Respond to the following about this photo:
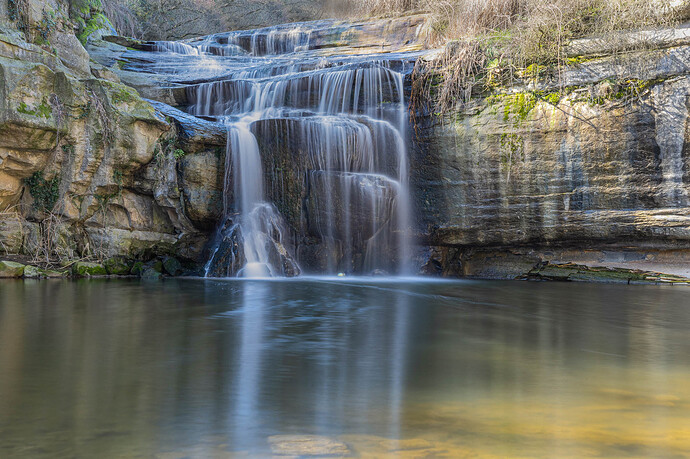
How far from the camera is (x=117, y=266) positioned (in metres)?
10.0

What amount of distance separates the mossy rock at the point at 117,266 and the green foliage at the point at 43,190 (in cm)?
141

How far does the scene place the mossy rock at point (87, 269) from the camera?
9.53 metres

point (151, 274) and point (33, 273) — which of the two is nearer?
point (33, 273)

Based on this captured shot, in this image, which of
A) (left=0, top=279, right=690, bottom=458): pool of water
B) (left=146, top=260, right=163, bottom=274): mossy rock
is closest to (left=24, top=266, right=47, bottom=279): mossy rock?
(left=146, top=260, right=163, bottom=274): mossy rock

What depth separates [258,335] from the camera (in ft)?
13.0

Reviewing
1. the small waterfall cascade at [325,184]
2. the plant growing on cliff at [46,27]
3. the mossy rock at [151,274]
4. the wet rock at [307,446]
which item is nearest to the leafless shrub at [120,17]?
the plant growing on cliff at [46,27]

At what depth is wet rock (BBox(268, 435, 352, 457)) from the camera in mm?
1750

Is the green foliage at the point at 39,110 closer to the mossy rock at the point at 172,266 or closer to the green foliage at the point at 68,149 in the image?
the green foliage at the point at 68,149

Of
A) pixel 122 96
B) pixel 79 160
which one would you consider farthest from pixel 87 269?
pixel 122 96

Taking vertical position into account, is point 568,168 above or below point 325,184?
above

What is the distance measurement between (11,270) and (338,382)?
8.26 meters

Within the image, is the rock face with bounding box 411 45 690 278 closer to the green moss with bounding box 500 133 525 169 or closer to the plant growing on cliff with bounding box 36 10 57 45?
the green moss with bounding box 500 133 525 169

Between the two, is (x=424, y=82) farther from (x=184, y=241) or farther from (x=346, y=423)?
(x=346, y=423)

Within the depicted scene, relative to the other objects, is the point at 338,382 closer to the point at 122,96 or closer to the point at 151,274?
the point at 151,274
